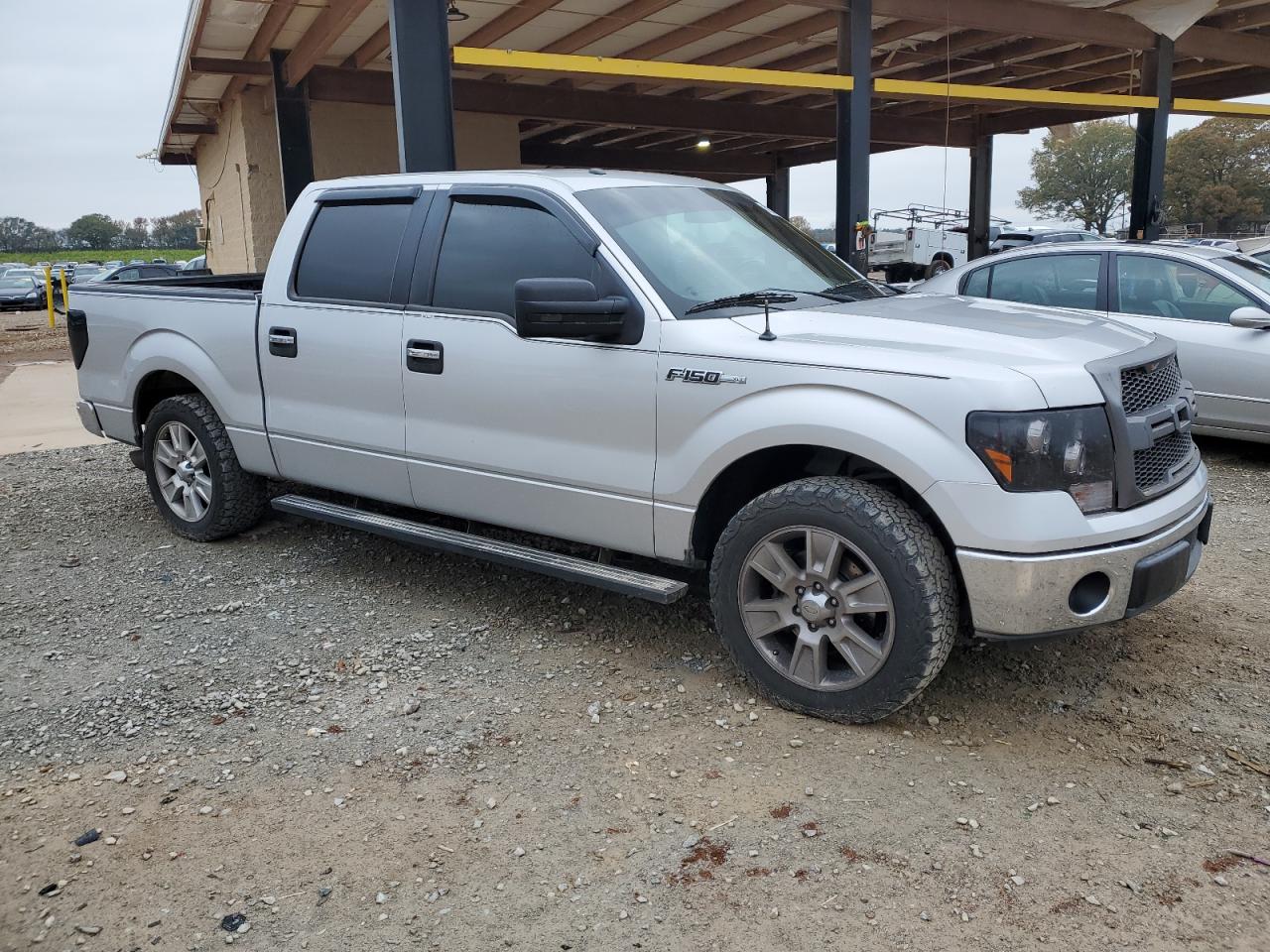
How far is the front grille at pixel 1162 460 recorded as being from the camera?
343 cm

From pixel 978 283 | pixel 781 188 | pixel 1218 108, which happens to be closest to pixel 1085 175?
pixel 781 188

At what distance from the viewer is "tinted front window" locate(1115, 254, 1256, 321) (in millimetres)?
6961

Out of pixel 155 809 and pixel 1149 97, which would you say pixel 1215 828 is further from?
pixel 1149 97

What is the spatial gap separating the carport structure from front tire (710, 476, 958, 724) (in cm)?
577

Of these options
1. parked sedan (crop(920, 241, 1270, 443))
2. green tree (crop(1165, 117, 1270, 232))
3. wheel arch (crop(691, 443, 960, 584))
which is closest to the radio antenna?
wheel arch (crop(691, 443, 960, 584))

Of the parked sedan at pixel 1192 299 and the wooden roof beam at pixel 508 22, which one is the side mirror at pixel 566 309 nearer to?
the parked sedan at pixel 1192 299

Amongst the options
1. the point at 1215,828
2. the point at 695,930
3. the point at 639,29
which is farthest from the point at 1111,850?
the point at 639,29

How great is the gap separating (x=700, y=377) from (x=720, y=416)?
0.51 ft

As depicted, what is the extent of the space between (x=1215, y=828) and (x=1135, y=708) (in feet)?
2.47

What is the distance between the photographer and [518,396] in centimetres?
418

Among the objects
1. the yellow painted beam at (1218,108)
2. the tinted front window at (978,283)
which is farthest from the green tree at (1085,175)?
the tinted front window at (978,283)

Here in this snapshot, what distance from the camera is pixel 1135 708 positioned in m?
3.66

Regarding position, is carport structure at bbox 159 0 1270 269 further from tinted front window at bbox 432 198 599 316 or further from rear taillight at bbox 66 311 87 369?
tinted front window at bbox 432 198 599 316

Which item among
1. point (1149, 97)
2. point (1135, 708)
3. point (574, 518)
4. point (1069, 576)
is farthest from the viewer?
point (1149, 97)
